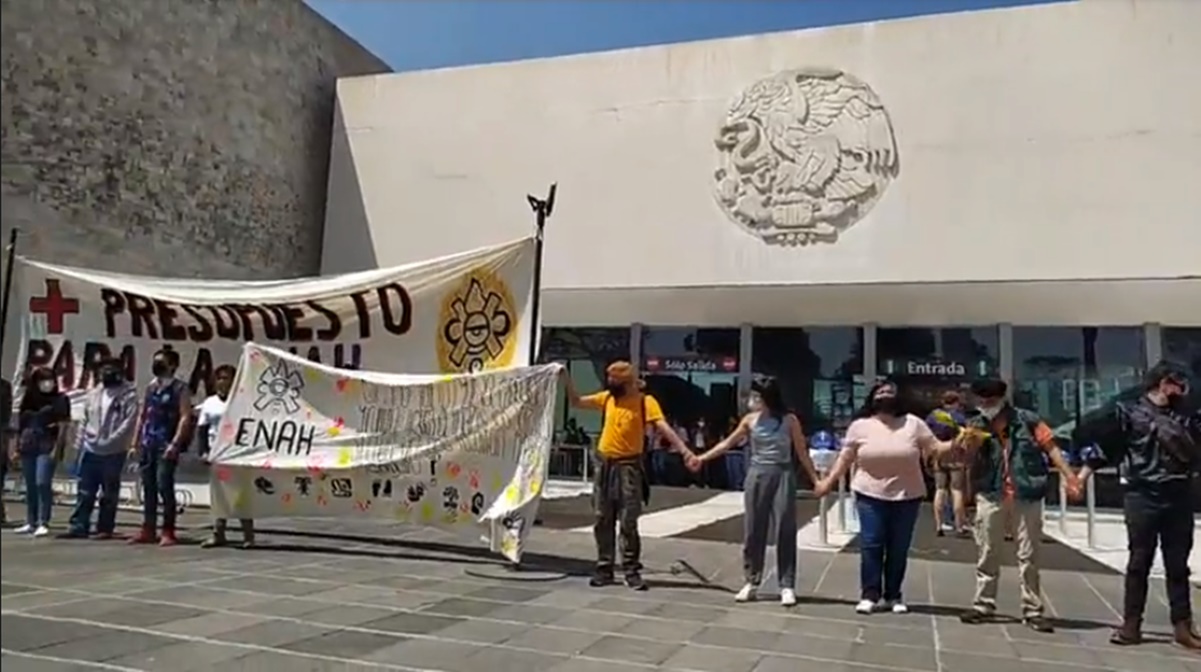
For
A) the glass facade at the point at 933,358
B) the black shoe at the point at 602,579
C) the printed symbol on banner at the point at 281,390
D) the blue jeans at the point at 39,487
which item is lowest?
the black shoe at the point at 602,579

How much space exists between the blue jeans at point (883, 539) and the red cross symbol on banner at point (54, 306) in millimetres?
7071

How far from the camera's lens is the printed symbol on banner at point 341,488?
8.09 m

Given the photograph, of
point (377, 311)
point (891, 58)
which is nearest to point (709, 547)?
point (377, 311)

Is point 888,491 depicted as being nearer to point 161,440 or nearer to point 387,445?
point 387,445

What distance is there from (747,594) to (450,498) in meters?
2.52

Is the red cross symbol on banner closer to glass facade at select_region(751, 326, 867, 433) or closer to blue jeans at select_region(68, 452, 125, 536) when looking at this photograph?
blue jeans at select_region(68, 452, 125, 536)

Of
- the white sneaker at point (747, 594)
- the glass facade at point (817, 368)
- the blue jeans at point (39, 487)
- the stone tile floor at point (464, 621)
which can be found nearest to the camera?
the stone tile floor at point (464, 621)

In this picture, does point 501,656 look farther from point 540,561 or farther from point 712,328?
point 712,328

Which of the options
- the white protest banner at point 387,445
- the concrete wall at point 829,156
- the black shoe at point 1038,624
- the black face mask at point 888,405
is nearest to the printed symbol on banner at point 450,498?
the white protest banner at point 387,445

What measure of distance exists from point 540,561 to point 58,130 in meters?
11.3

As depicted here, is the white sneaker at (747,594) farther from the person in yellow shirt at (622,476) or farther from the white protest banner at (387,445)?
the white protest banner at (387,445)

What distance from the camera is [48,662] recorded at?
4.24 meters

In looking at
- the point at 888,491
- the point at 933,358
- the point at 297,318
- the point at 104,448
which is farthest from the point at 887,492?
the point at 933,358

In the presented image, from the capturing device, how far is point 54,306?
349 inches
